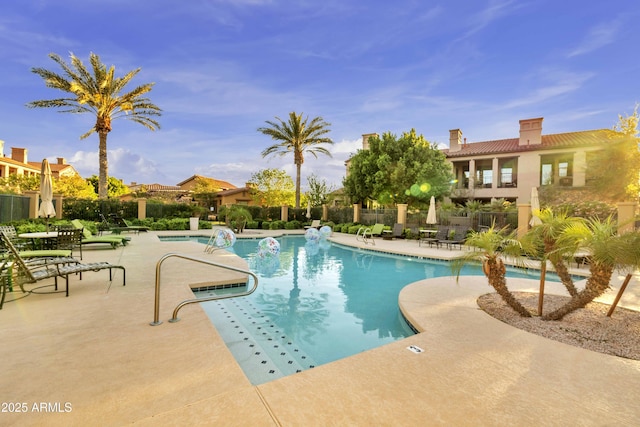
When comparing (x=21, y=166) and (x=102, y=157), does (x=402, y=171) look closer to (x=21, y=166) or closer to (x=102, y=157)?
(x=102, y=157)

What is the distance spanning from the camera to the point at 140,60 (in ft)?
72.2

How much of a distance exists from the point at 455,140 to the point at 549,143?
775 centimetres

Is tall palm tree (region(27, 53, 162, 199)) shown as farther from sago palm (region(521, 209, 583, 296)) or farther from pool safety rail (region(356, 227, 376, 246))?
sago palm (region(521, 209, 583, 296))

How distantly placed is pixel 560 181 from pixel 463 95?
15828mm

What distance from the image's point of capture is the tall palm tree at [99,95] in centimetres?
2008

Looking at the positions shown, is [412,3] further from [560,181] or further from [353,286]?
[560,181]

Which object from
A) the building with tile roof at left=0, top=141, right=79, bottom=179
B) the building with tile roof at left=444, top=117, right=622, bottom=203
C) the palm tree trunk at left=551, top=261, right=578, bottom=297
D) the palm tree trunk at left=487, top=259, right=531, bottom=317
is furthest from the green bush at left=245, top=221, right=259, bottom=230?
the building with tile roof at left=0, top=141, right=79, bottom=179

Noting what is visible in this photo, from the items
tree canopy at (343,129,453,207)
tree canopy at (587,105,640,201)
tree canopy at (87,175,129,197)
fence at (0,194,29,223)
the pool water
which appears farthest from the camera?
tree canopy at (87,175,129,197)

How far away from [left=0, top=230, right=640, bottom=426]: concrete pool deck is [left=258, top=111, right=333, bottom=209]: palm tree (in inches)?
965

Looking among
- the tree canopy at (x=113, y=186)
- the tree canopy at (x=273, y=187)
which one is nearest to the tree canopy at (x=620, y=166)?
the tree canopy at (x=273, y=187)

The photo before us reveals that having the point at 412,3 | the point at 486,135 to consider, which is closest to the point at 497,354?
the point at 412,3

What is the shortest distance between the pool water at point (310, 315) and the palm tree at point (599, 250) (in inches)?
59.0

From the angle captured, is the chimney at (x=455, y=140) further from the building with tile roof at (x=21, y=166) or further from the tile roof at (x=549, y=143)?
the building with tile roof at (x=21, y=166)

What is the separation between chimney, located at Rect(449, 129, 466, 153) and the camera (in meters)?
31.3
